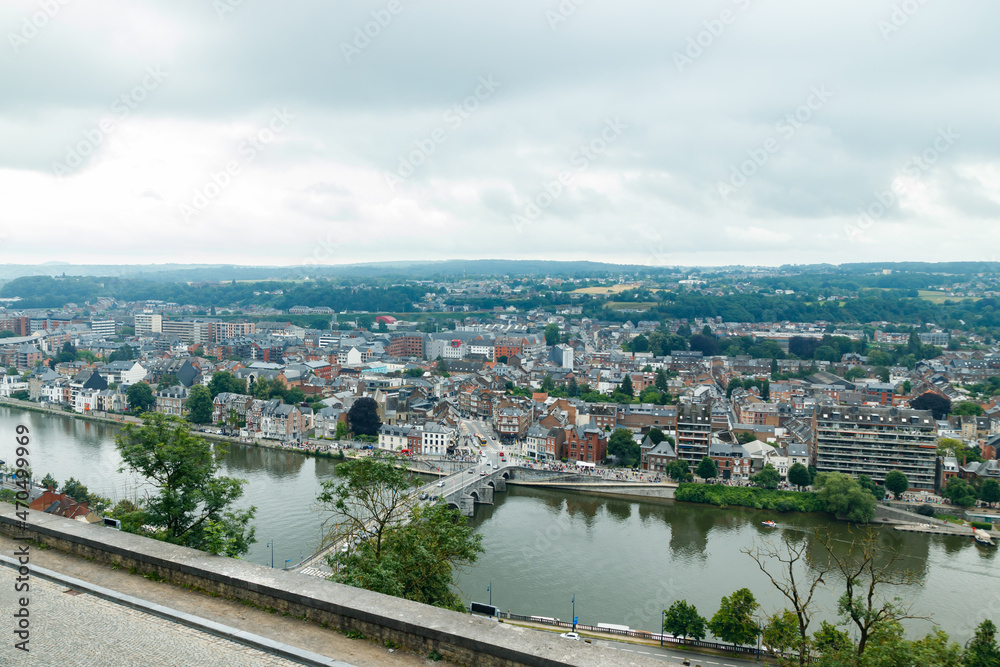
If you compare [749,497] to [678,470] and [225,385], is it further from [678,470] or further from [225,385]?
[225,385]

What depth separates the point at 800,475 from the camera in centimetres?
1588

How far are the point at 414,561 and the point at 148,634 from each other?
2538 mm

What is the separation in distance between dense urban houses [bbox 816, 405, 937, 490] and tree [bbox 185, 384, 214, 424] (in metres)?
17.6

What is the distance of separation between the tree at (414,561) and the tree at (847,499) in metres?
10.7

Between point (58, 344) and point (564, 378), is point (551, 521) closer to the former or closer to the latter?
point (564, 378)

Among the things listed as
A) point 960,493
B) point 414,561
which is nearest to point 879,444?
point 960,493

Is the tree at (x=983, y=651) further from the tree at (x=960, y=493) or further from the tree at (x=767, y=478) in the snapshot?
the tree at (x=960, y=493)

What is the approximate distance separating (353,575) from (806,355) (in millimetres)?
36594

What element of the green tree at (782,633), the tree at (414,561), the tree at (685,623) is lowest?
the tree at (685,623)

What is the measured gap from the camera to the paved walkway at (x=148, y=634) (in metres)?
2.88

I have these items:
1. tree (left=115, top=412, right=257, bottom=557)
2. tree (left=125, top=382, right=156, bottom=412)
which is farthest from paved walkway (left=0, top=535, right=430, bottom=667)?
tree (left=125, top=382, right=156, bottom=412)

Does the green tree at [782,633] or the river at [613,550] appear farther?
the river at [613,550]

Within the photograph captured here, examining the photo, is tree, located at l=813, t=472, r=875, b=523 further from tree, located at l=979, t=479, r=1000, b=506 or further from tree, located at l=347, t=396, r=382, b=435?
tree, located at l=347, t=396, r=382, b=435

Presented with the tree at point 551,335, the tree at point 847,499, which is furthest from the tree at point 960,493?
the tree at point 551,335
